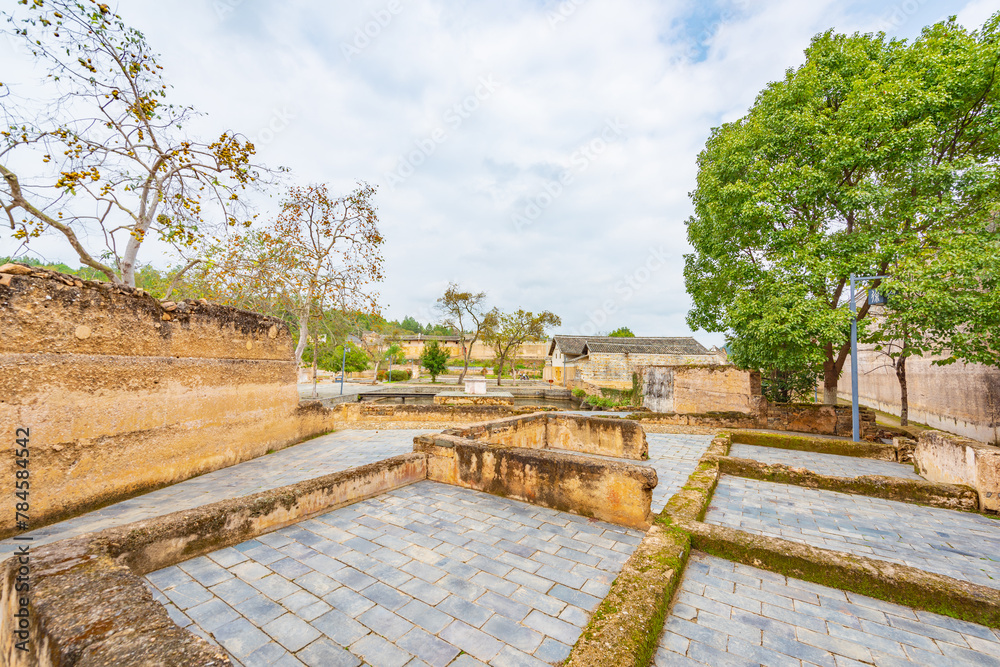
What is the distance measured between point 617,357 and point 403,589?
28089mm

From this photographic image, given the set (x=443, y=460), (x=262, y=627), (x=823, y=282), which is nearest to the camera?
(x=262, y=627)

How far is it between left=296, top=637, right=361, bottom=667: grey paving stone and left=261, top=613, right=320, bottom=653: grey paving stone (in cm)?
7

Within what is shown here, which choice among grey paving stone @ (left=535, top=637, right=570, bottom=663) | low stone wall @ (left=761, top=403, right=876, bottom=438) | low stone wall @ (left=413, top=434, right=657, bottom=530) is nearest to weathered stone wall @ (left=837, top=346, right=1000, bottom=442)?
low stone wall @ (left=761, top=403, right=876, bottom=438)

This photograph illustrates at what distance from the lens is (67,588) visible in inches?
88.0

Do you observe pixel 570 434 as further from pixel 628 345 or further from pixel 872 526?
pixel 628 345

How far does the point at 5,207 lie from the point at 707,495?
11.8 m

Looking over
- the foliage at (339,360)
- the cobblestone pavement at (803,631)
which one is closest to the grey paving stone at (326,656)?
the cobblestone pavement at (803,631)

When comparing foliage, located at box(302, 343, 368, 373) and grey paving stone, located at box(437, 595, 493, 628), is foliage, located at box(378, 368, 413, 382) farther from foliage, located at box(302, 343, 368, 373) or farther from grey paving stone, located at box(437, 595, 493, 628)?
grey paving stone, located at box(437, 595, 493, 628)

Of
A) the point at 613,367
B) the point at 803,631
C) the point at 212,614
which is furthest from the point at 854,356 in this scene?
the point at 613,367

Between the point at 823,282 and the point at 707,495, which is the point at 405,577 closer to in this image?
the point at 707,495

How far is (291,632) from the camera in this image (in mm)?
2422

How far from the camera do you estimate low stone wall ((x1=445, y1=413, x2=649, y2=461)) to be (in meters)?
7.37

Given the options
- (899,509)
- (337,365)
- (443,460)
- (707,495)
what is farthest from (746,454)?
(337,365)

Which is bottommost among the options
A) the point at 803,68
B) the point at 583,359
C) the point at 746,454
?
the point at 746,454
